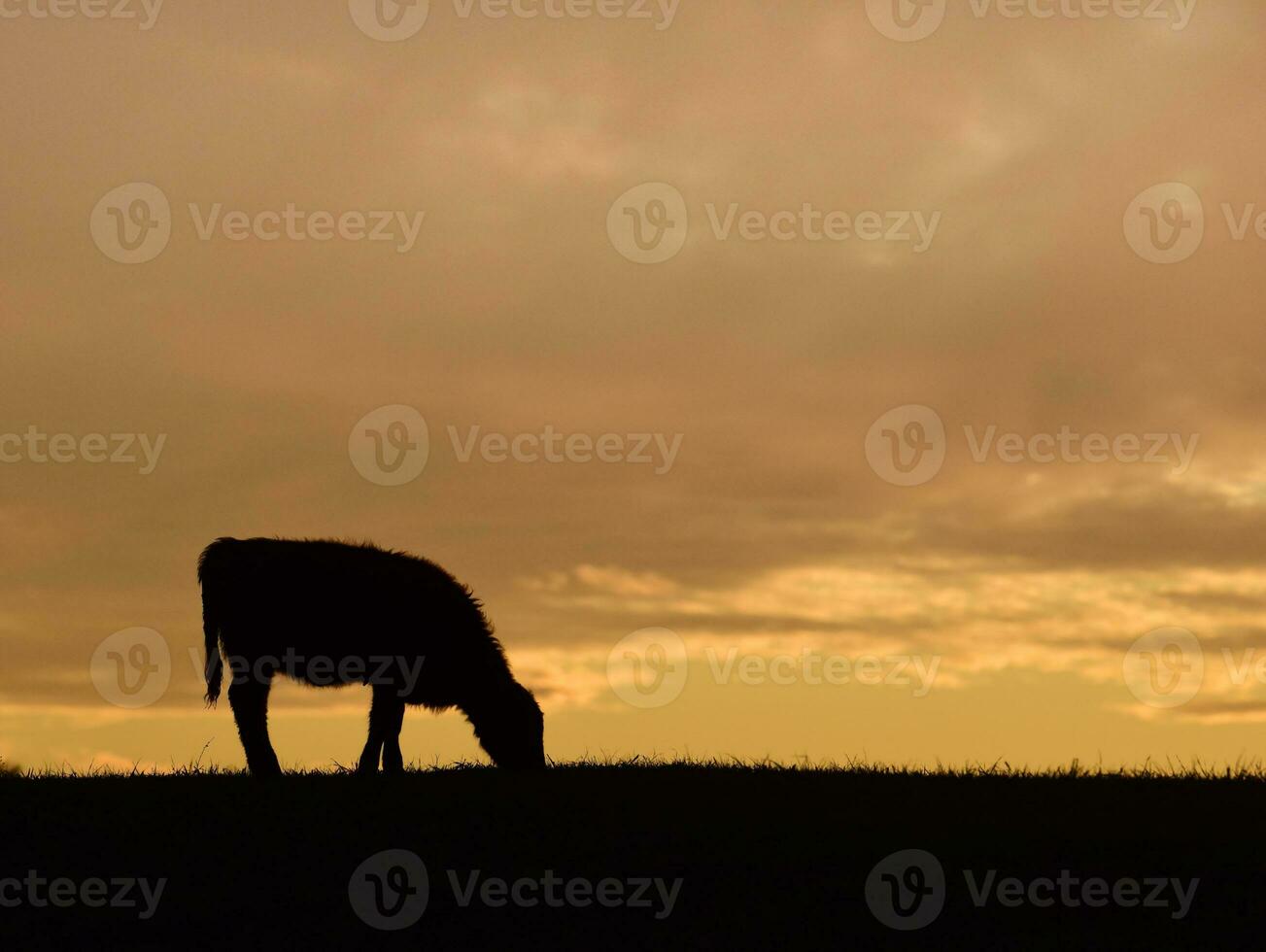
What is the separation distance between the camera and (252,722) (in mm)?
20953

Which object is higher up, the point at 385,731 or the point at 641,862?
the point at 385,731

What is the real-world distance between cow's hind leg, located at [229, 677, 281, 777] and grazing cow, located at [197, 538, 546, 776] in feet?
0.05

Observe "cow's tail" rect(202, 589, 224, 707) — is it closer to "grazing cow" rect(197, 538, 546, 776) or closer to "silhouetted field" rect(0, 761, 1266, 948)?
"grazing cow" rect(197, 538, 546, 776)

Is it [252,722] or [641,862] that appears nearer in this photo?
[641,862]

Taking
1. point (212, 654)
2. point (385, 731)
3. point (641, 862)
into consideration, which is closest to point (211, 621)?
point (212, 654)

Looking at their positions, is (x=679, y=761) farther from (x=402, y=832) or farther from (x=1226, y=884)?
(x=1226, y=884)

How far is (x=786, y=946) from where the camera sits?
1159 centimetres

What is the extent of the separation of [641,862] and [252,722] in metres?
9.49

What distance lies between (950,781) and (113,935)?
10.1 metres

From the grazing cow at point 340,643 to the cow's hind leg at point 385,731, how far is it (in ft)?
0.09

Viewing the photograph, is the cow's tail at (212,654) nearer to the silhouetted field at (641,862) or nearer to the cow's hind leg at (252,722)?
the cow's hind leg at (252,722)

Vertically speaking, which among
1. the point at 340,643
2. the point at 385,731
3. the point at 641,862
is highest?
the point at 340,643

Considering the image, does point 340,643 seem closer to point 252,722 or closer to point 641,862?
point 252,722

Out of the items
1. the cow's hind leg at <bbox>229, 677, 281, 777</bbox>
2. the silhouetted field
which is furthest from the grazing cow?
the silhouetted field
